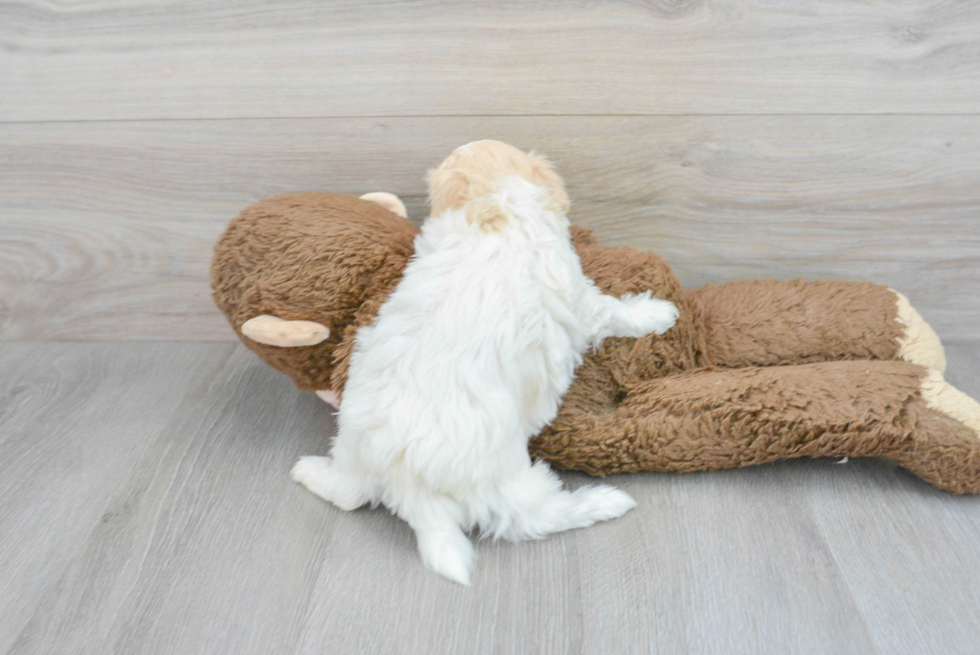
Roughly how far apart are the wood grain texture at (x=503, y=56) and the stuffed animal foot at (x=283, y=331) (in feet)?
1.06

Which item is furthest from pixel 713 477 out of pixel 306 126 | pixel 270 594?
pixel 306 126

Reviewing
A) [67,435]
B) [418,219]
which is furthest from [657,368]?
[67,435]

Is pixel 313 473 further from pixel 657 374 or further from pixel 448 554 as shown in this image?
pixel 657 374

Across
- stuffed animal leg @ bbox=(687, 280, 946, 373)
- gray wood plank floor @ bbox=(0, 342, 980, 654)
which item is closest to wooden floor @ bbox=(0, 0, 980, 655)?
gray wood plank floor @ bbox=(0, 342, 980, 654)

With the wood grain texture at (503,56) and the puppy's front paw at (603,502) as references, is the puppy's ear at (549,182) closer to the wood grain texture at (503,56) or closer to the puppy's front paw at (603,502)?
the wood grain texture at (503,56)

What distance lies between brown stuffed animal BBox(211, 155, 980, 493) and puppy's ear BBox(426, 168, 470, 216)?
7 cm

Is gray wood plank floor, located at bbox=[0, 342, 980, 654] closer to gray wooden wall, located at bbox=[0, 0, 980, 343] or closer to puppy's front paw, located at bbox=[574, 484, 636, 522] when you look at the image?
puppy's front paw, located at bbox=[574, 484, 636, 522]

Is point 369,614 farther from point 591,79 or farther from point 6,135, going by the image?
point 6,135

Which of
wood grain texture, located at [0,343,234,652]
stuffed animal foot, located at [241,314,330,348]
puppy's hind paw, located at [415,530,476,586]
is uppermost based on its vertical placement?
stuffed animal foot, located at [241,314,330,348]

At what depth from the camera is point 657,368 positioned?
2.73 feet

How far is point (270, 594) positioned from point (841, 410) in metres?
0.63

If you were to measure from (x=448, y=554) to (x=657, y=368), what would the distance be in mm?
331

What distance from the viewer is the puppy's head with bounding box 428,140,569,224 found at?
0.73 meters

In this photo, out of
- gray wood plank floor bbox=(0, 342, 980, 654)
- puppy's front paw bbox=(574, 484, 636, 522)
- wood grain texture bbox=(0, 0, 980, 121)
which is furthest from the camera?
wood grain texture bbox=(0, 0, 980, 121)
